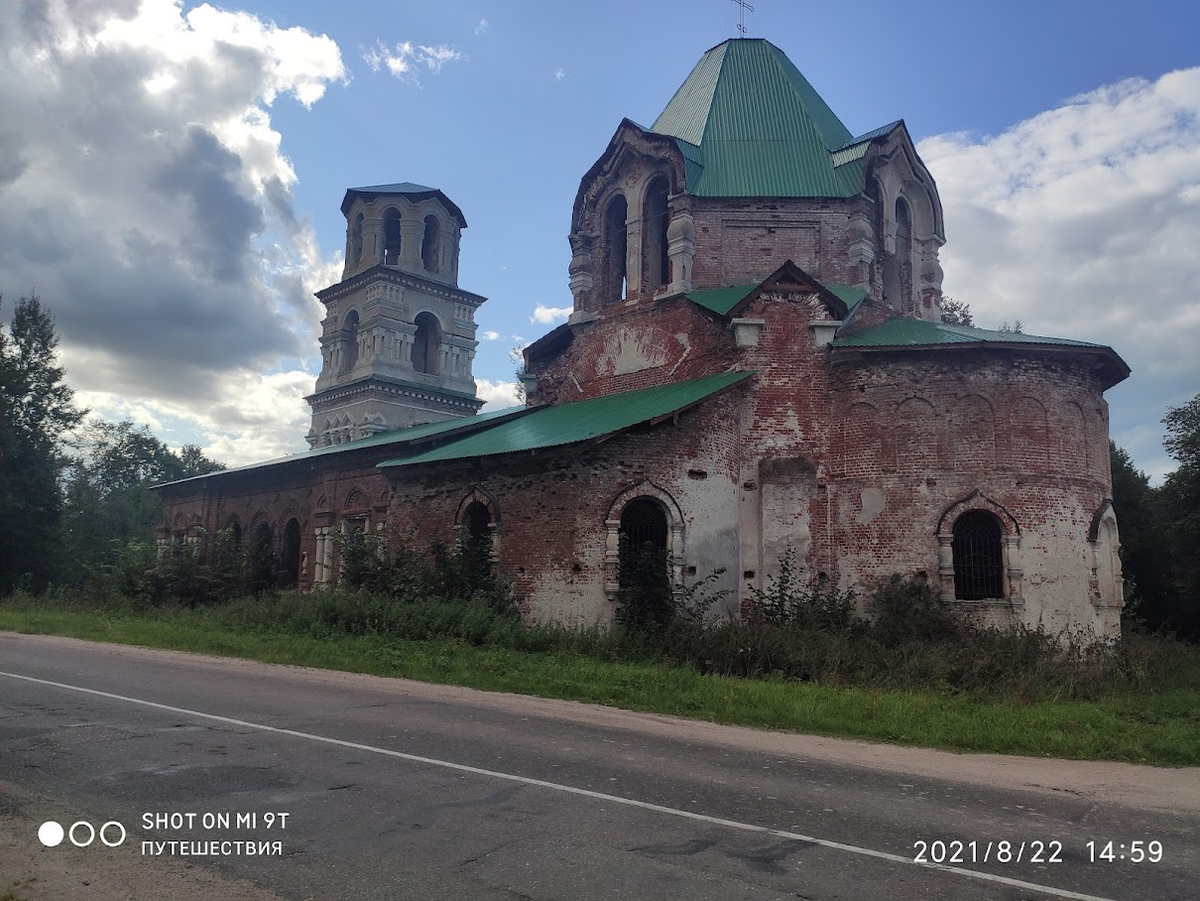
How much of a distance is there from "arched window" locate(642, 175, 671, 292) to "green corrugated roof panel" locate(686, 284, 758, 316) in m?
1.45

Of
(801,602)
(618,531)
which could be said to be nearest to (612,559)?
(618,531)

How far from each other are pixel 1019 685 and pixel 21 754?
1123 cm

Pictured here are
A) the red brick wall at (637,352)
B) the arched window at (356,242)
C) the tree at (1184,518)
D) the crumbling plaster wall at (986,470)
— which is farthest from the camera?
the arched window at (356,242)

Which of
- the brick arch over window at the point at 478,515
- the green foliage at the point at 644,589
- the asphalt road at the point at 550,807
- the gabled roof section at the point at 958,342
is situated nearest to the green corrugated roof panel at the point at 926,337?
the gabled roof section at the point at 958,342

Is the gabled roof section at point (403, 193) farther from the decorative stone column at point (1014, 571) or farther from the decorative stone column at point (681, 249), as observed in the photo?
the decorative stone column at point (1014, 571)

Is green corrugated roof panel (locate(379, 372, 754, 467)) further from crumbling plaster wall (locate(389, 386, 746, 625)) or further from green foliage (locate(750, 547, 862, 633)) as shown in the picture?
green foliage (locate(750, 547, 862, 633))

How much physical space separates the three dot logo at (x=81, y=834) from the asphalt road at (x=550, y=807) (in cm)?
3

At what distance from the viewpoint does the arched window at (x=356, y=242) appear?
37.1 metres

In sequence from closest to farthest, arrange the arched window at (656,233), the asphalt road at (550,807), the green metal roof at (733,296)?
the asphalt road at (550,807) < the green metal roof at (733,296) < the arched window at (656,233)

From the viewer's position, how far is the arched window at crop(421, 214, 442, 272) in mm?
37219

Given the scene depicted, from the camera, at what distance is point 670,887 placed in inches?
179

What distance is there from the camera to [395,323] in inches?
1391

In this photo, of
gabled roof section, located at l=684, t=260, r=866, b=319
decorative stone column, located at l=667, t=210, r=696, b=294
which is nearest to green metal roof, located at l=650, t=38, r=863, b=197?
decorative stone column, located at l=667, t=210, r=696, b=294

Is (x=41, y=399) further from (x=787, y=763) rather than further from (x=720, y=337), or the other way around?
(x=787, y=763)
